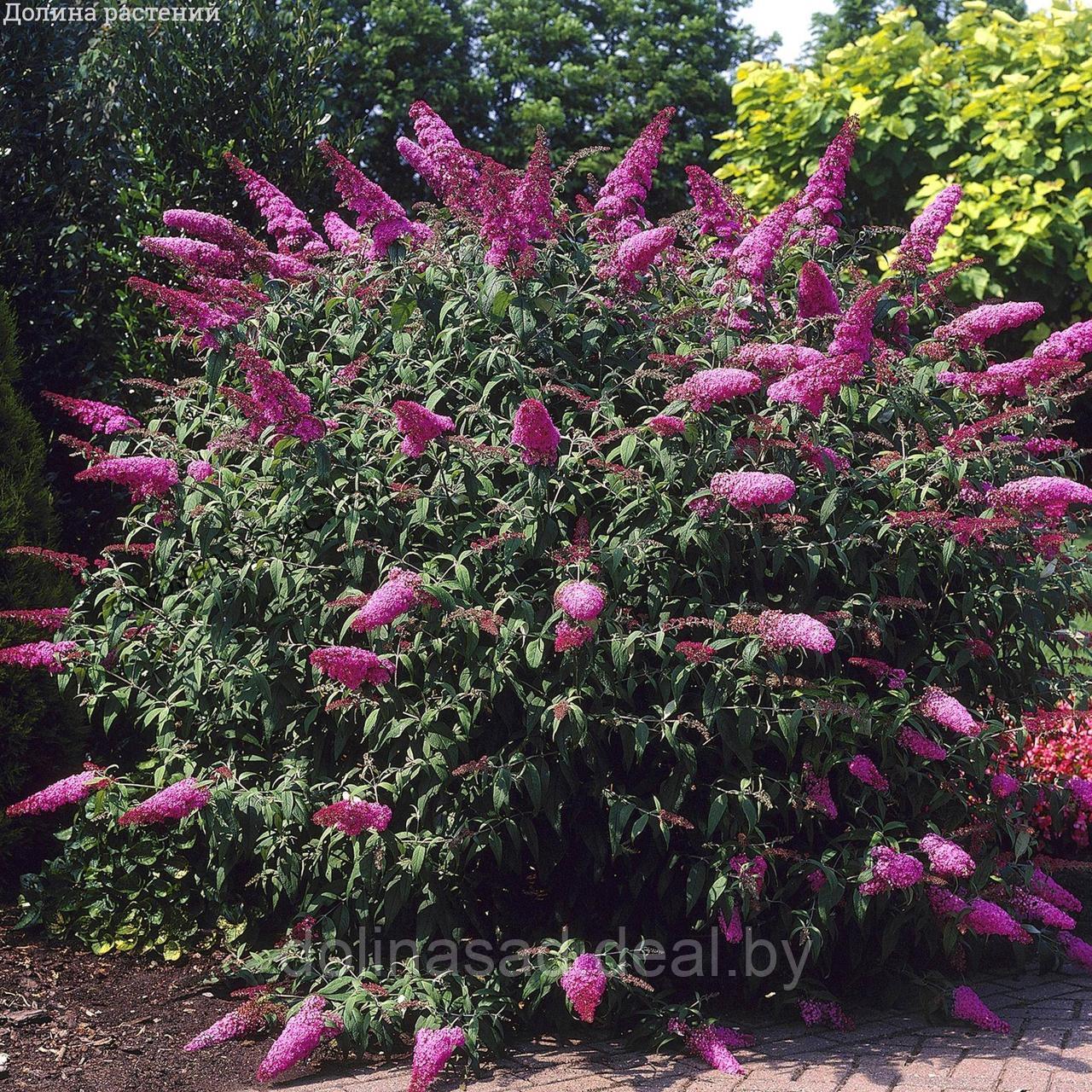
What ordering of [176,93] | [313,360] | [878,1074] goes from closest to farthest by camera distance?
[878,1074]
[313,360]
[176,93]

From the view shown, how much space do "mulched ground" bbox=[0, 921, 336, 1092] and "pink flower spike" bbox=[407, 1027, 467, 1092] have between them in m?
0.44

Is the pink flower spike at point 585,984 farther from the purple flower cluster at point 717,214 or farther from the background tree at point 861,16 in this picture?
the background tree at point 861,16

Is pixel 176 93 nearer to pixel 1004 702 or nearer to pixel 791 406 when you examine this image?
pixel 791 406

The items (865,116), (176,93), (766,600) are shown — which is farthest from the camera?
(865,116)

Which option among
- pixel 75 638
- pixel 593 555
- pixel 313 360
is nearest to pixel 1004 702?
pixel 593 555

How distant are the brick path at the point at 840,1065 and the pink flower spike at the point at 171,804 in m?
0.86

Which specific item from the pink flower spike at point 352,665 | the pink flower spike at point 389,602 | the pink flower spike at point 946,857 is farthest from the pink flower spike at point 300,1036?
the pink flower spike at point 946,857

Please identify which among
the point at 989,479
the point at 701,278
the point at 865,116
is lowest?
the point at 989,479

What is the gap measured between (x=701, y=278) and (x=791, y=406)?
120 centimetres

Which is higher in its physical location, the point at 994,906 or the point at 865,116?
the point at 865,116

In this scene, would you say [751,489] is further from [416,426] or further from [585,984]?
[585,984]

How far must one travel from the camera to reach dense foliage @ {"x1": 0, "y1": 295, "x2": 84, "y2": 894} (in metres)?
5.16

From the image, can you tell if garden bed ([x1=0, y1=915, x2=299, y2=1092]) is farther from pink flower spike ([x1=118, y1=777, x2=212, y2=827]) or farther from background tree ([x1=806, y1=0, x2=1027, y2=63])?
background tree ([x1=806, y1=0, x2=1027, y2=63])

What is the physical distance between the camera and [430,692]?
3.84m
